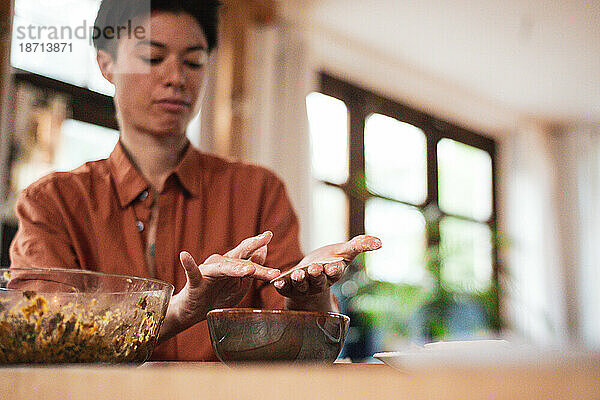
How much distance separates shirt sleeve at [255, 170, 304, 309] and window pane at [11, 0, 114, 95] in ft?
5.65

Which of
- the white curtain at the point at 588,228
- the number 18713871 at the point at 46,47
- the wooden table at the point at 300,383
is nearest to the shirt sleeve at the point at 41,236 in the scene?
the wooden table at the point at 300,383

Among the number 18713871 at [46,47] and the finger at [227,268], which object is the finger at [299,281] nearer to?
the finger at [227,268]

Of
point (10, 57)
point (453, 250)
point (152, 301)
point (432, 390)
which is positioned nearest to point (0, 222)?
point (10, 57)

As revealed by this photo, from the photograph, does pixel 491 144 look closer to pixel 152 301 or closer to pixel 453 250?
pixel 453 250

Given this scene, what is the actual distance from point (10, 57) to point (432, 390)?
116 inches

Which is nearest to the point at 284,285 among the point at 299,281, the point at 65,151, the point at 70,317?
the point at 299,281

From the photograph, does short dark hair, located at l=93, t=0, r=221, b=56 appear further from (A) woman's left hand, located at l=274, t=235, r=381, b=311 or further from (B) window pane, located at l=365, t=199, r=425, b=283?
(B) window pane, located at l=365, t=199, r=425, b=283

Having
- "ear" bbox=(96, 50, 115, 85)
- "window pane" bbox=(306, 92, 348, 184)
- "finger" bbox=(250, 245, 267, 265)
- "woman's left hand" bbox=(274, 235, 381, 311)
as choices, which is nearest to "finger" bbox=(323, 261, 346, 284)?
"woman's left hand" bbox=(274, 235, 381, 311)

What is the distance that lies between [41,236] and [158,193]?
26cm

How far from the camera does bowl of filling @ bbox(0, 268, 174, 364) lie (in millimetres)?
607

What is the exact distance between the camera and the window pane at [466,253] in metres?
5.37

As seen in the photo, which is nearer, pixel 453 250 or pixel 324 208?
pixel 324 208

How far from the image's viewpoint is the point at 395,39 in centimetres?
488

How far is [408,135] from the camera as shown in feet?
18.3
